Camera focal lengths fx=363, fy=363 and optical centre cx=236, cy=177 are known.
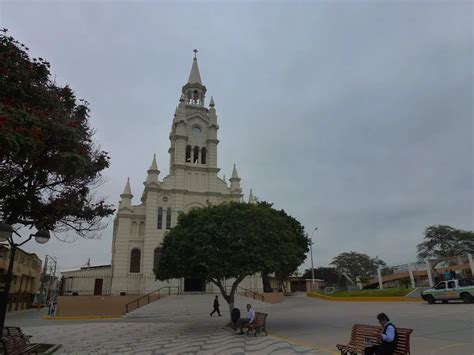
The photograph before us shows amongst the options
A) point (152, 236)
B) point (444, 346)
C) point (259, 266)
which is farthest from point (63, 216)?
point (152, 236)

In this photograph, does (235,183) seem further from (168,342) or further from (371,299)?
(168,342)

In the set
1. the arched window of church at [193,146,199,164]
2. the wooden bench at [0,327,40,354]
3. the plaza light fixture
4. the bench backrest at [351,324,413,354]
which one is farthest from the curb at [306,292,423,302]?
the plaza light fixture

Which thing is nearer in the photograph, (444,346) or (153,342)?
(444,346)

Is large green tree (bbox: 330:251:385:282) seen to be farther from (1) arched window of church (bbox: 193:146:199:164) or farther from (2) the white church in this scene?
(1) arched window of church (bbox: 193:146:199:164)

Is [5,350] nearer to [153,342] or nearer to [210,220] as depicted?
[153,342]

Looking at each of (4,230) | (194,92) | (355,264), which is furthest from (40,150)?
(355,264)

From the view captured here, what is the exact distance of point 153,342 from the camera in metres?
13.3

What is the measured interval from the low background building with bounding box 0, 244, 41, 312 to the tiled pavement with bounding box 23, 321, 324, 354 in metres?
18.4

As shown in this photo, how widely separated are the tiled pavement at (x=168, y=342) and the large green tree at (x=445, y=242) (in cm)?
4527

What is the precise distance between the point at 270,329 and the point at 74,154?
11.2 meters

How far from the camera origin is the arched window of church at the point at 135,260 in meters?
37.2

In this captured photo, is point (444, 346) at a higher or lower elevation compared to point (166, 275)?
lower

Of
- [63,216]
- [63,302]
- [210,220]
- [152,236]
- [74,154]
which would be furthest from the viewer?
[152,236]

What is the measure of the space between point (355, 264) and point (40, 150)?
Answer: 227 feet
